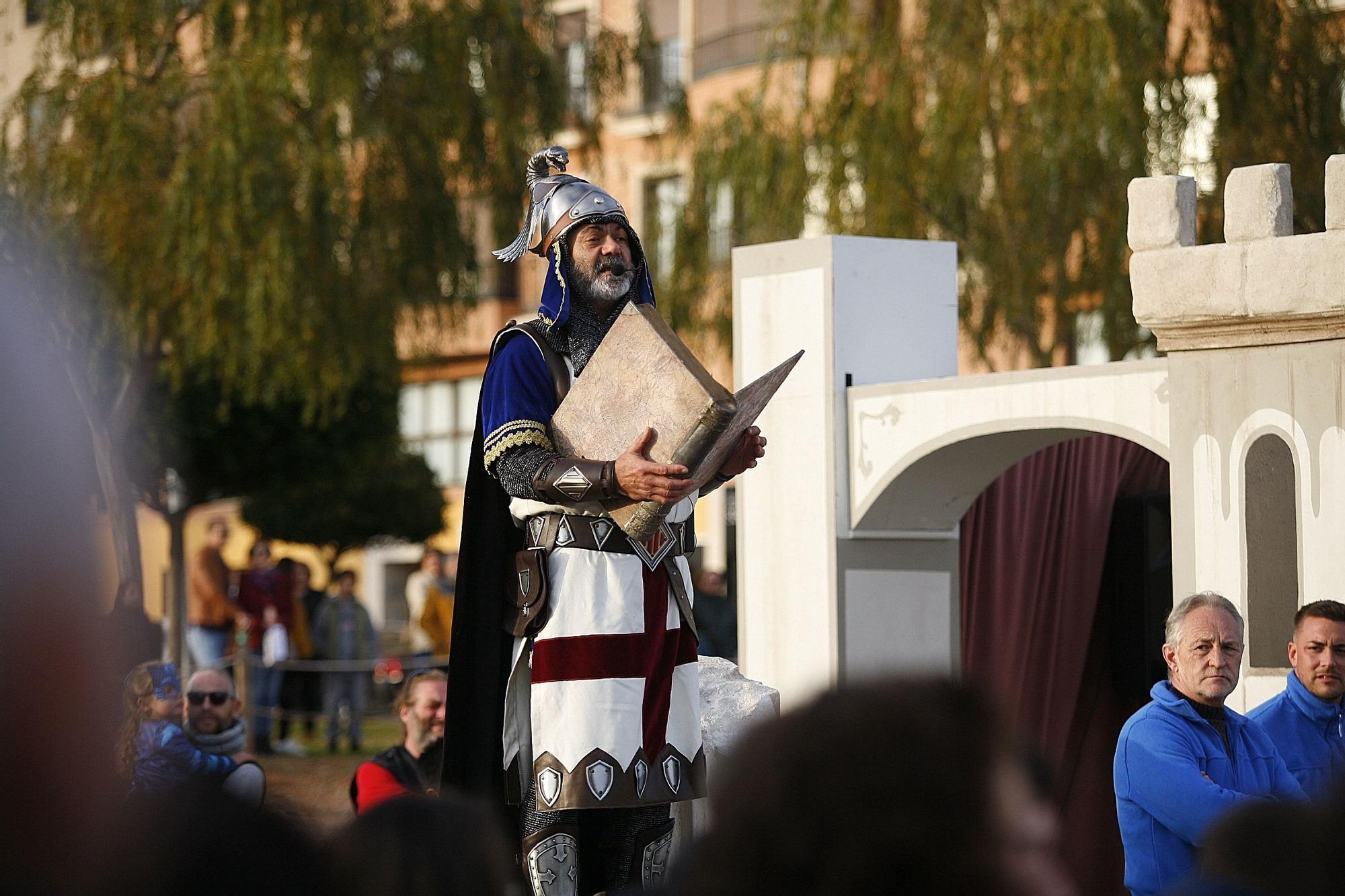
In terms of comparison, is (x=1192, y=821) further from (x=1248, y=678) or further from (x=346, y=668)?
(x=346, y=668)

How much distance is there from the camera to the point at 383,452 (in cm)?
2378

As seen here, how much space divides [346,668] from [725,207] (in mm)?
4649

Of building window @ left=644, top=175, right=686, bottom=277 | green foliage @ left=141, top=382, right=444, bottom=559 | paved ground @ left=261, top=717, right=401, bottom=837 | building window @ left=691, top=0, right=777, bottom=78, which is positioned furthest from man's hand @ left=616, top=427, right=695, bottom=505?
building window @ left=691, top=0, right=777, bottom=78

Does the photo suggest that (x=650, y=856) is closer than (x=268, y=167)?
Yes

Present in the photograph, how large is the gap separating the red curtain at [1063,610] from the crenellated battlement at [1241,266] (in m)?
1.49

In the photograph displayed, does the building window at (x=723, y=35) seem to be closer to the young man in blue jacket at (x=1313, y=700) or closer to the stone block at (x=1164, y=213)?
the stone block at (x=1164, y=213)

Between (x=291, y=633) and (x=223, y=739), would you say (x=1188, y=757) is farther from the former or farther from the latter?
(x=291, y=633)

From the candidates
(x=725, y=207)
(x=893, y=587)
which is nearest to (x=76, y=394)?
(x=893, y=587)

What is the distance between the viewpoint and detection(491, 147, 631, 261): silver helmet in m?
4.05

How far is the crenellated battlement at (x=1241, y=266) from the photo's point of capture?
5582mm

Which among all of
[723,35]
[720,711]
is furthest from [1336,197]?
[723,35]

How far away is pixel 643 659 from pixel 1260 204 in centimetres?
285

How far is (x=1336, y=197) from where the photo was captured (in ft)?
18.4

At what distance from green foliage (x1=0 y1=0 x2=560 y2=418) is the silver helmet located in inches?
350
